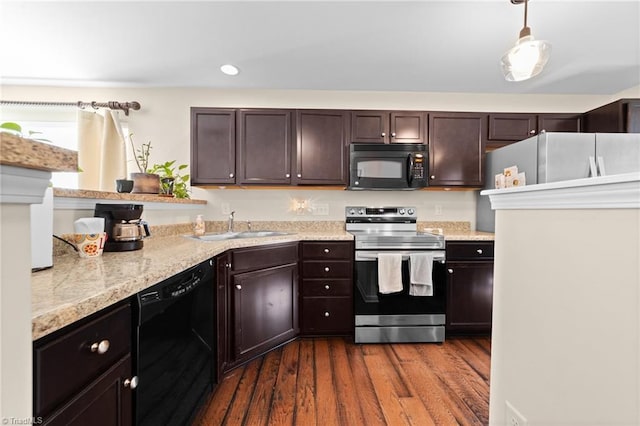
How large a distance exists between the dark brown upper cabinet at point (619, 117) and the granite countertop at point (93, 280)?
3623 millimetres

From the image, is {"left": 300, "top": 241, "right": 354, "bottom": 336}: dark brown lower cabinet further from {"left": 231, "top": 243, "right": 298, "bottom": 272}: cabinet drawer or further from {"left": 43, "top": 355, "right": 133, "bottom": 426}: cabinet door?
{"left": 43, "top": 355, "right": 133, "bottom": 426}: cabinet door

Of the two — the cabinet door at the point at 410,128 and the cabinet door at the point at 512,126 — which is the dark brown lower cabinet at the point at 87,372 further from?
the cabinet door at the point at 512,126

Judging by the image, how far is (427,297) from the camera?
2.24 m

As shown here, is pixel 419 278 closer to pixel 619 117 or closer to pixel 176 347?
pixel 176 347

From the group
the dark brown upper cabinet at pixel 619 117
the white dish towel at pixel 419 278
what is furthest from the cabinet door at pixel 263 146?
the dark brown upper cabinet at pixel 619 117

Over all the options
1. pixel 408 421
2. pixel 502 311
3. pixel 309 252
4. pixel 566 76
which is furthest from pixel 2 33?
pixel 566 76

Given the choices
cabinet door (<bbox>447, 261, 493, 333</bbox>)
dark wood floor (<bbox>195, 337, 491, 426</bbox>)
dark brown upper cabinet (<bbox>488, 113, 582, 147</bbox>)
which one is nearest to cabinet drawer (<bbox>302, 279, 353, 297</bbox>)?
dark wood floor (<bbox>195, 337, 491, 426</bbox>)

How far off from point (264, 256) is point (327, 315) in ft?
2.57

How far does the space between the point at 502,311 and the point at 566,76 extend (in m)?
2.83

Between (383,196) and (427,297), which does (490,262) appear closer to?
(427,297)

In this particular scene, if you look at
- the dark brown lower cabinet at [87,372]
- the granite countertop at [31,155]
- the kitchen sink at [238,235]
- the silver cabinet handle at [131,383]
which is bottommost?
the silver cabinet handle at [131,383]

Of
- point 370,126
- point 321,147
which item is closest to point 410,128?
point 370,126

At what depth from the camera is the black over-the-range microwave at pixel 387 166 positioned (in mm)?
2527

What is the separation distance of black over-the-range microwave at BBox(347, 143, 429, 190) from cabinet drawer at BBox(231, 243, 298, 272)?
90 cm
